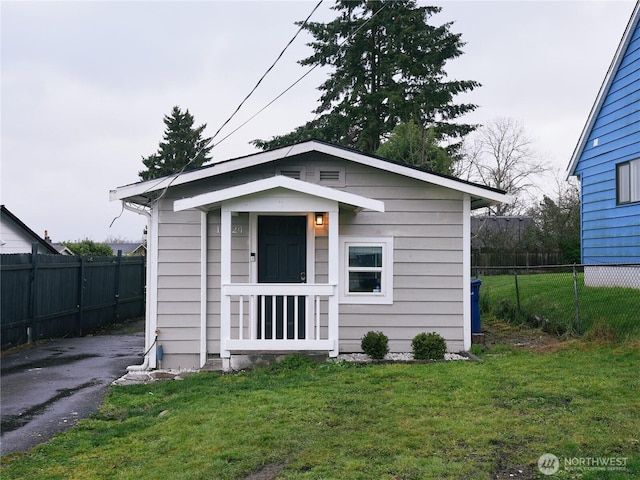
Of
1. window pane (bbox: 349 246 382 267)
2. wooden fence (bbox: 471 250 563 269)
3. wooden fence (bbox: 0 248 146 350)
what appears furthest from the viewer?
wooden fence (bbox: 471 250 563 269)

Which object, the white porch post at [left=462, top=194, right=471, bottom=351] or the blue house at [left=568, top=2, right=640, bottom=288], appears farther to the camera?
the blue house at [left=568, top=2, right=640, bottom=288]

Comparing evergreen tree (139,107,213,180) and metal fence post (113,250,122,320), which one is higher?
evergreen tree (139,107,213,180)

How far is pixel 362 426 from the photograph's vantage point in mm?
5086

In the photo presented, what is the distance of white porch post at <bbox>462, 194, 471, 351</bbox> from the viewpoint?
889 centimetres

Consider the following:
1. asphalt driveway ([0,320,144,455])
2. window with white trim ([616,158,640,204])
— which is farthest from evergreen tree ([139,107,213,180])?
window with white trim ([616,158,640,204])

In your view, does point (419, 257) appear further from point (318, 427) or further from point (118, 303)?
point (118, 303)

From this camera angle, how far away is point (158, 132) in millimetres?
42562

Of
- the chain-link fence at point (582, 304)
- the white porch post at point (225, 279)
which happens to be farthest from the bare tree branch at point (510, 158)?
the white porch post at point (225, 279)

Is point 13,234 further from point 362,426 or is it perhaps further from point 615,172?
point 615,172

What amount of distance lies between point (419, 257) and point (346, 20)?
64.5 ft

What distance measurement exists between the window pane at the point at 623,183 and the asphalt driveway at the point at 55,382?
32.8 ft

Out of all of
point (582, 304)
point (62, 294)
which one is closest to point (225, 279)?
point (62, 294)

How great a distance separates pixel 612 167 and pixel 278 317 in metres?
8.33
